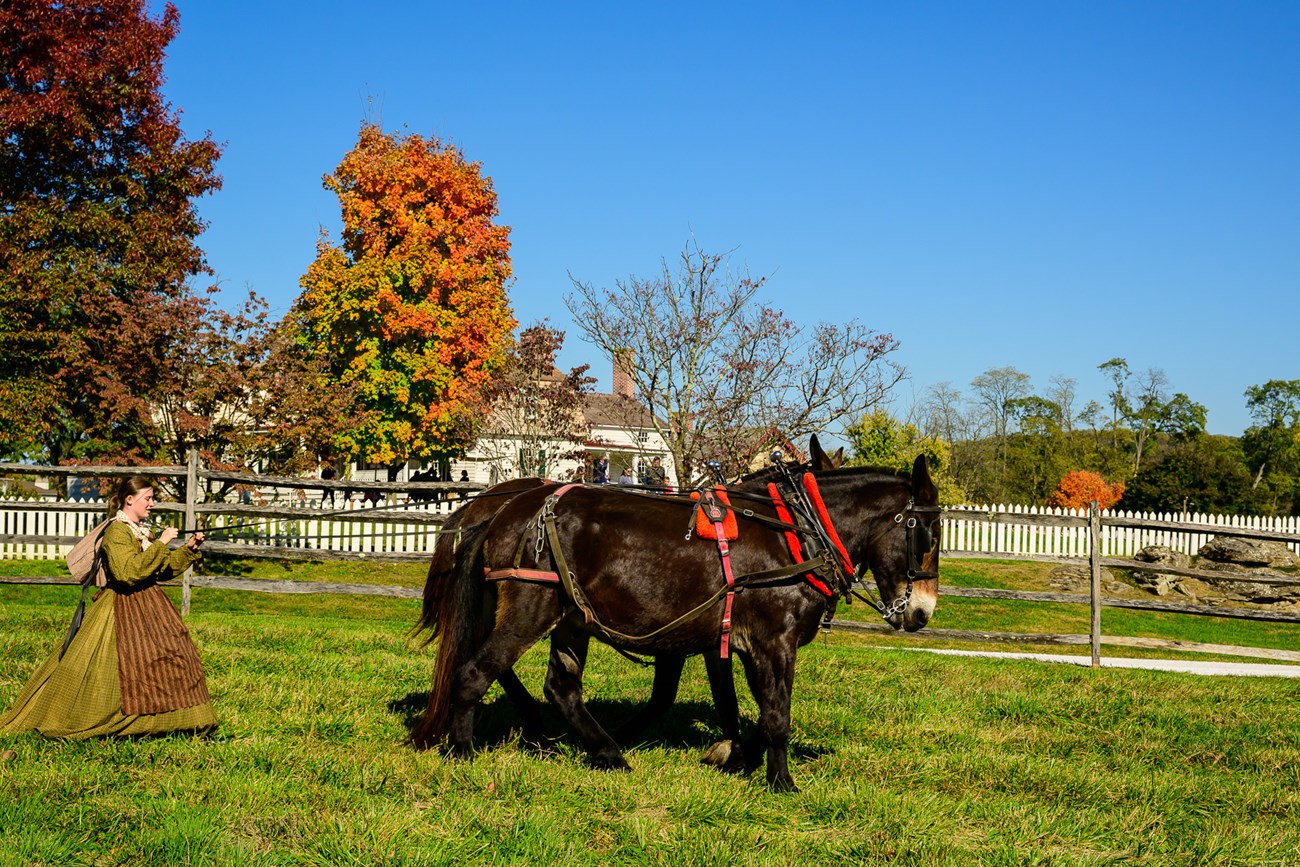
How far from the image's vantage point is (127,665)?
615 centimetres

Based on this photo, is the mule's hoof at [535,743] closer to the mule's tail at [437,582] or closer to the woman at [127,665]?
the mule's tail at [437,582]

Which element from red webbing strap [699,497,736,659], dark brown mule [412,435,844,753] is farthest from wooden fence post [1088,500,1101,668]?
red webbing strap [699,497,736,659]

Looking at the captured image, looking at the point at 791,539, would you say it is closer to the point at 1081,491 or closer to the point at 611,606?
the point at 611,606

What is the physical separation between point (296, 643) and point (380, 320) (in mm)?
25117

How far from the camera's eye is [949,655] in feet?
42.0

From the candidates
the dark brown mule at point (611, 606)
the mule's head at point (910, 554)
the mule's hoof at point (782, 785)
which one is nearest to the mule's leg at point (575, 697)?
the dark brown mule at point (611, 606)

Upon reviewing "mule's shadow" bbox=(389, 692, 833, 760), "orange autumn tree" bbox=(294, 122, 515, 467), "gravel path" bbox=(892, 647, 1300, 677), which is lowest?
"gravel path" bbox=(892, 647, 1300, 677)

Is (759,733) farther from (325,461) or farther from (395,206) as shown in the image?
(395,206)

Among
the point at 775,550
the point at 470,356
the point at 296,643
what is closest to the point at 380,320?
the point at 470,356

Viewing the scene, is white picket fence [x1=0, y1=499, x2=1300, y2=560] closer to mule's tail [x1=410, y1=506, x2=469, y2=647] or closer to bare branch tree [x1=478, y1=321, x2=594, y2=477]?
mule's tail [x1=410, y1=506, x2=469, y2=647]

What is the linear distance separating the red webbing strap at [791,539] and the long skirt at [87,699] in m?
3.68

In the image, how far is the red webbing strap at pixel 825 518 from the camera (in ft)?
22.0

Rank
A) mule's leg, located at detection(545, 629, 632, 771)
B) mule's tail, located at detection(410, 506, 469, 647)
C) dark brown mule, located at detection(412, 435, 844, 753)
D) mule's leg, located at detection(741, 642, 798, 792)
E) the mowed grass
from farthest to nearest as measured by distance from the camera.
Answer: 1. mule's tail, located at detection(410, 506, 469, 647)
2. dark brown mule, located at detection(412, 435, 844, 753)
3. mule's leg, located at detection(545, 629, 632, 771)
4. mule's leg, located at detection(741, 642, 798, 792)
5. the mowed grass

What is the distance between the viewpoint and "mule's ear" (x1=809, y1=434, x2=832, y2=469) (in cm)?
697
